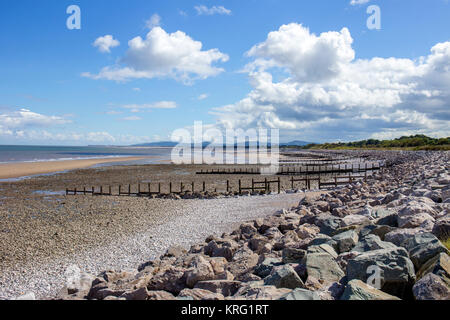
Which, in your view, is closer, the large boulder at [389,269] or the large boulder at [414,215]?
the large boulder at [389,269]

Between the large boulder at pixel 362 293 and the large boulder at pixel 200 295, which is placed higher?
the large boulder at pixel 362 293

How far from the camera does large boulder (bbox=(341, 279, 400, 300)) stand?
393cm

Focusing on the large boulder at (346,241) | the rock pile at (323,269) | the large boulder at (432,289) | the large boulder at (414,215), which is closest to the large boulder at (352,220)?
the rock pile at (323,269)

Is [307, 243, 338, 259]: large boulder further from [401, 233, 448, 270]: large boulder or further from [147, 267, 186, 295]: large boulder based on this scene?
[147, 267, 186, 295]: large boulder

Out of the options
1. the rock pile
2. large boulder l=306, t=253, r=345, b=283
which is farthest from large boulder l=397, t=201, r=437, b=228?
large boulder l=306, t=253, r=345, b=283

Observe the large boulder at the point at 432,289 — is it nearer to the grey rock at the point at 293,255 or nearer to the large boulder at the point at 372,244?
the large boulder at the point at 372,244

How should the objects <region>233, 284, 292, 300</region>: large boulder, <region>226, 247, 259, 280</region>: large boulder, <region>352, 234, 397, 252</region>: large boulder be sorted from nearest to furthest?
<region>233, 284, 292, 300</region>: large boulder → <region>352, 234, 397, 252</region>: large boulder → <region>226, 247, 259, 280</region>: large boulder

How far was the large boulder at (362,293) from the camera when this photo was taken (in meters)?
3.93

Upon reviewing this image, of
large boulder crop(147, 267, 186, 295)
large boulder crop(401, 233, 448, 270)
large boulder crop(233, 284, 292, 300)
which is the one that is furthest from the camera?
large boulder crop(147, 267, 186, 295)

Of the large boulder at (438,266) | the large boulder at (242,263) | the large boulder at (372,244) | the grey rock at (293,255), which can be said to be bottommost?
the large boulder at (242,263)

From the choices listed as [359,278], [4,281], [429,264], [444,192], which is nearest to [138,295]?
[359,278]

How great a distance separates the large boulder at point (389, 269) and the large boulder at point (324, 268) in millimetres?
387

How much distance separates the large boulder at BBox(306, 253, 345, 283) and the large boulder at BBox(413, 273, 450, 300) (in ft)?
4.40
